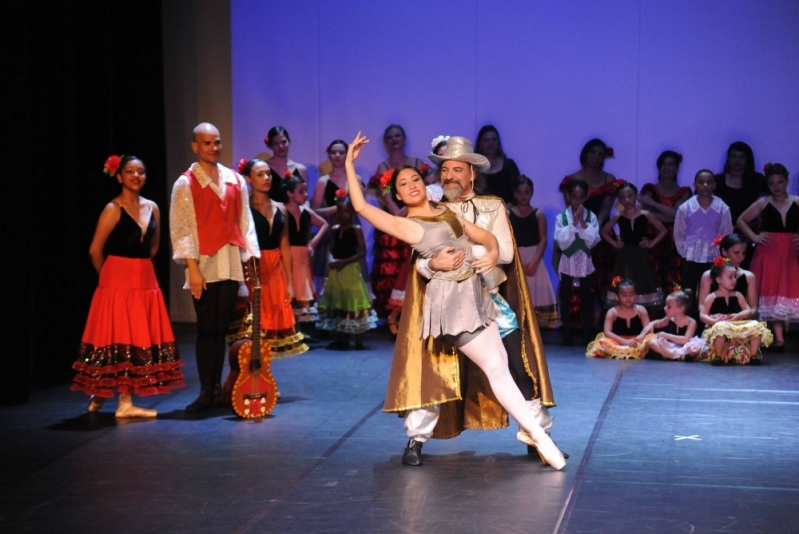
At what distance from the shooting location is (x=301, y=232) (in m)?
8.06

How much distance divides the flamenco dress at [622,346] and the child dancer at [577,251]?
2.10ft

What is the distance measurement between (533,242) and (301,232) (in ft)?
6.08

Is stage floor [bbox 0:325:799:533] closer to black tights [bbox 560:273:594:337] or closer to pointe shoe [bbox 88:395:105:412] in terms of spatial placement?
pointe shoe [bbox 88:395:105:412]

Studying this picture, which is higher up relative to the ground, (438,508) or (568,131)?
(568,131)

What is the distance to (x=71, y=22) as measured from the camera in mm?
6613

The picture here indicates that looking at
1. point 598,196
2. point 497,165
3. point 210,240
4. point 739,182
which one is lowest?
point 210,240

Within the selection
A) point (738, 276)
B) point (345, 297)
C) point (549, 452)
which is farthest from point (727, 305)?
point (549, 452)

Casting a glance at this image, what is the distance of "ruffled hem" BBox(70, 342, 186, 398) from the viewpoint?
546cm

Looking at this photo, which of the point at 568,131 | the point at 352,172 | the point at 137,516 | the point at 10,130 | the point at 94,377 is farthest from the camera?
the point at 568,131

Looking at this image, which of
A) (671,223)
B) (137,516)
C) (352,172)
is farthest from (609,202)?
(137,516)

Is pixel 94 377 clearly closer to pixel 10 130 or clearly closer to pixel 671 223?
pixel 10 130

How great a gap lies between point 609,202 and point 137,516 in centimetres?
578

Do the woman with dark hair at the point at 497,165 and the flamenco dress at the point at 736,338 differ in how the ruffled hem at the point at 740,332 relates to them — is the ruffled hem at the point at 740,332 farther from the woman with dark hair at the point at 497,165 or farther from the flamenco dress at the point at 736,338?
the woman with dark hair at the point at 497,165

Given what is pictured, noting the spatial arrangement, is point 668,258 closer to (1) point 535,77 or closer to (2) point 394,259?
(1) point 535,77
